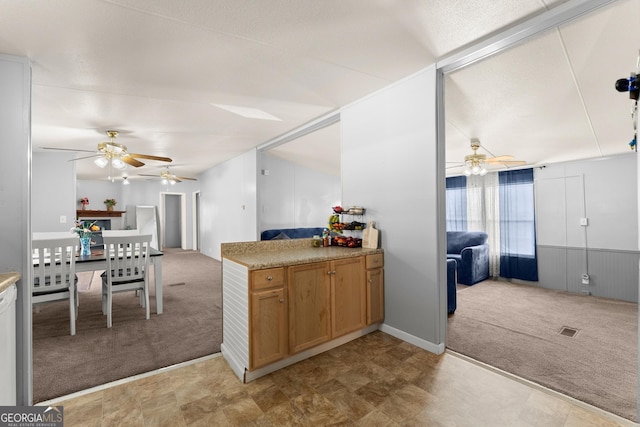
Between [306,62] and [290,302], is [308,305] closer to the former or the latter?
[290,302]

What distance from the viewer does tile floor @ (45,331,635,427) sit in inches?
67.1

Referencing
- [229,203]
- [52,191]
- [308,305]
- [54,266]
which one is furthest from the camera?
[229,203]

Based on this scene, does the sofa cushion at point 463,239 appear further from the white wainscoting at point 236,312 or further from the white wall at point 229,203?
the white wainscoting at point 236,312

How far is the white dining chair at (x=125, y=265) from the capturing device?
3137 mm

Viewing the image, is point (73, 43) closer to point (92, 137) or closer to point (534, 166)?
point (92, 137)

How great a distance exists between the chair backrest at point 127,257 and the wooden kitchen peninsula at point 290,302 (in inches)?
54.5

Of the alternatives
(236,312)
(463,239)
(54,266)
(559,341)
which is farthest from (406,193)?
(463,239)

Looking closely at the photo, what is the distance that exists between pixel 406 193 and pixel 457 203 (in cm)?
415

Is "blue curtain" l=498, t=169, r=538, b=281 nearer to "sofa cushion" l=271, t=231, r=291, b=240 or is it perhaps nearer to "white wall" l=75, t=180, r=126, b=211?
"sofa cushion" l=271, t=231, r=291, b=240

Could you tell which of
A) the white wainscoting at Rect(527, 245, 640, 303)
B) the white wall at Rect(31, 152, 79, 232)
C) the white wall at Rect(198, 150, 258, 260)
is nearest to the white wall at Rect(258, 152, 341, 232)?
the white wall at Rect(198, 150, 258, 260)

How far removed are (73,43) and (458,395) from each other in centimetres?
357

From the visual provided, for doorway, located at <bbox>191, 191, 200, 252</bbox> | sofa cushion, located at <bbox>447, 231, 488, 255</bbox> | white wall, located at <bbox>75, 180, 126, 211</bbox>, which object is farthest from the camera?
doorway, located at <bbox>191, 191, 200, 252</bbox>

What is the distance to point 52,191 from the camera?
5.24m

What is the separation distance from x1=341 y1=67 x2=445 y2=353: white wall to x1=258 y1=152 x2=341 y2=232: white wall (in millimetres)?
3093
